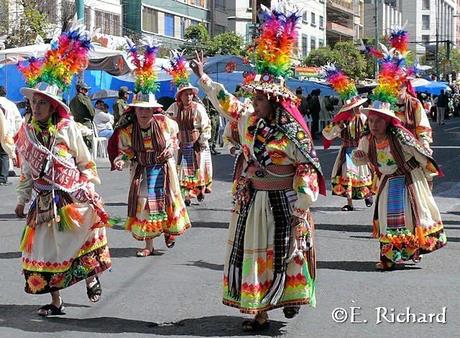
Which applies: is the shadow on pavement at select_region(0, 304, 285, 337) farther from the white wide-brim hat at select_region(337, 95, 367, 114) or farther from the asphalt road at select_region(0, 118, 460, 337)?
the white wide-brim hat at select_region(337, 95, 367, 114)

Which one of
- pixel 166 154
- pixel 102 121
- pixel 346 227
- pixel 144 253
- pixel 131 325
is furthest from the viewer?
pixel 102 121

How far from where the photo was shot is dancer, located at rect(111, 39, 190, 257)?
9.50 m

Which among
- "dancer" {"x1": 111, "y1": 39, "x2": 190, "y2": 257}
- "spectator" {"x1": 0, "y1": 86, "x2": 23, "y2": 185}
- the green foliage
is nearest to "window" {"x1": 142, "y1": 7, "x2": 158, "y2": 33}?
the green foliage

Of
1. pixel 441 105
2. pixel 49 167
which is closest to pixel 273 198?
pixel 49 167

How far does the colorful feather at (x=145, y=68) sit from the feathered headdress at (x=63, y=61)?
Result: 2394 millimetres

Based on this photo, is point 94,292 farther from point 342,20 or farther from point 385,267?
point 342,20

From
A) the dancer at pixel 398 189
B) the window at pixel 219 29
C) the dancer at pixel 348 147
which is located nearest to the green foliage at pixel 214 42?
the window at pixel 219 29

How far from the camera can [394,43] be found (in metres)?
10.6

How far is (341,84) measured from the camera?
13586 millimetres

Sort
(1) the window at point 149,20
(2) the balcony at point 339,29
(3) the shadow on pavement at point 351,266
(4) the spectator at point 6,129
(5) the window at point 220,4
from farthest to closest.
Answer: (2) the balcony at point 339,29, (5) the window at point 220,4, (1) the window at point 149,20, (4) the spectator at point 6,129, (3) the shadow on pavement at point 351,266

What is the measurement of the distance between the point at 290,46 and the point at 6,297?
10.5 feet

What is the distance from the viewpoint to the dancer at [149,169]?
31.2 feet

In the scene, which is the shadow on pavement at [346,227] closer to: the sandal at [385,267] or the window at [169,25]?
the sandal at [385,267]

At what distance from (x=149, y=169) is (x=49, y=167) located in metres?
2.71
